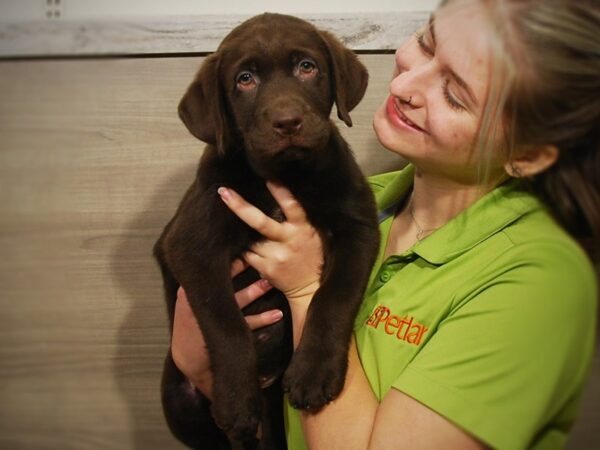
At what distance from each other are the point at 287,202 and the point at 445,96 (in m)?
0.44

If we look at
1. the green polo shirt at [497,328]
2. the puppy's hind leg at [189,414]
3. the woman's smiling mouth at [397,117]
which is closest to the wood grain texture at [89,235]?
the puppy's hind leg at [189,414]

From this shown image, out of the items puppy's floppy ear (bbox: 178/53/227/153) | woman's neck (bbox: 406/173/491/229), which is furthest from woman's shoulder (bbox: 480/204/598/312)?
puppy's floppy ear (bbox: 178/53/227/153)

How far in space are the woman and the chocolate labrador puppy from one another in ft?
0.19

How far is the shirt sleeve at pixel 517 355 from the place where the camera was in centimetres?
96

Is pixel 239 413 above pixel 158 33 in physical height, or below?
below

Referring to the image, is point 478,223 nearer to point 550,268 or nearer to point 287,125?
point 550,268

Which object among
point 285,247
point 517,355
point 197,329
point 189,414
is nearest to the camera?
point 517,355

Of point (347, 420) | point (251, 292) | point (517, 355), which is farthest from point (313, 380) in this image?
point (517, 355)

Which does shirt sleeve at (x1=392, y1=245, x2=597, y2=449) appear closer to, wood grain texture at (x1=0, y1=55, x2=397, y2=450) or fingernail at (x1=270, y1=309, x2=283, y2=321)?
fingernail at (x1=270, y1=309, x2=283, y2=321)

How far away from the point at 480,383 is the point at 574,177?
44cm

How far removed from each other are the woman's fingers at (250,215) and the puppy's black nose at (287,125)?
20cm

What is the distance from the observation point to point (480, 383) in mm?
979

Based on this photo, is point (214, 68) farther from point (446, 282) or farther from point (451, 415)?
point (451, 415)

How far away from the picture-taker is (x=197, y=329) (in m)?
1.44
